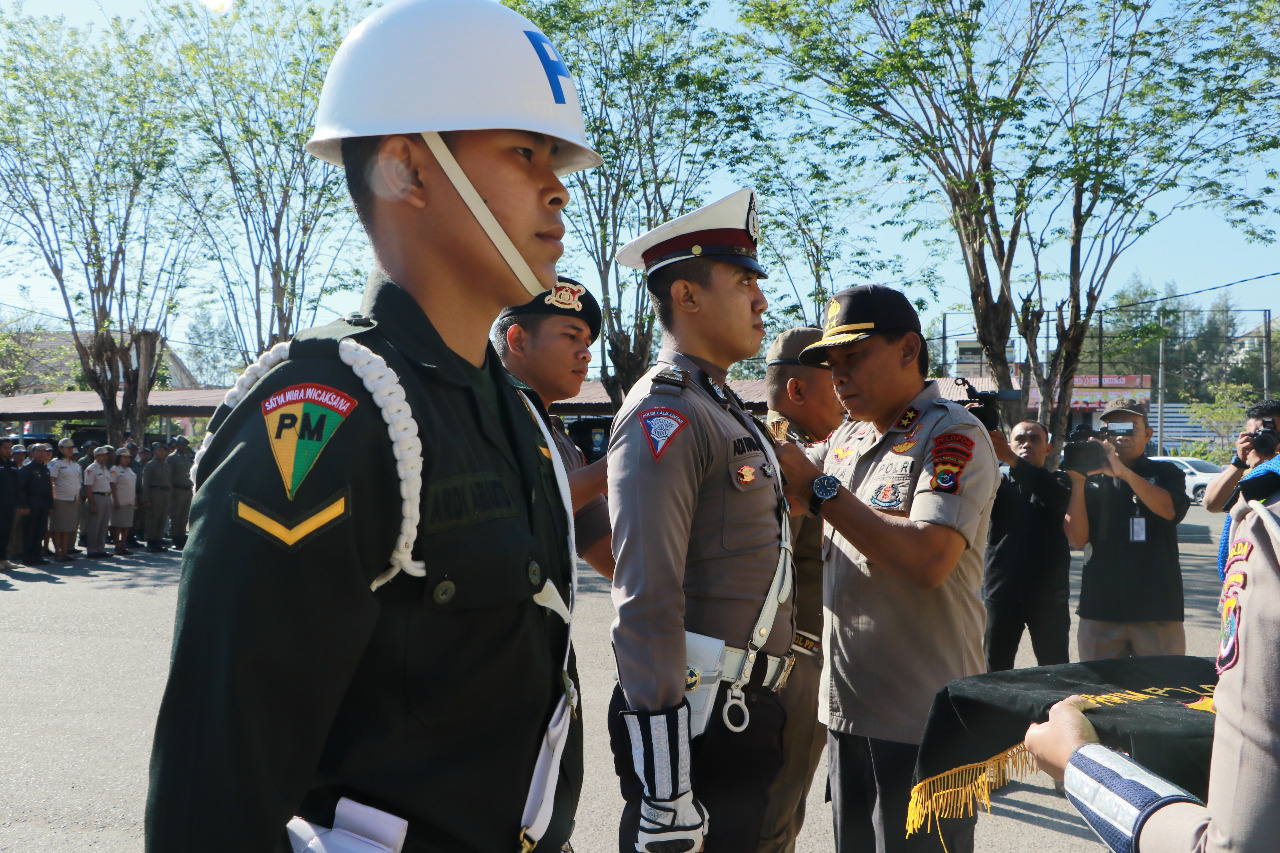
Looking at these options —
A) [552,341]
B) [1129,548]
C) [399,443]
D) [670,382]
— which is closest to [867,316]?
[670,382]

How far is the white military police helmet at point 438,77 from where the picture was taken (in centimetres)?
125

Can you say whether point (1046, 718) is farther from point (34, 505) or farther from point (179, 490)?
point (179, 490)

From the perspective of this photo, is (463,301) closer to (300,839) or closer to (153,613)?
(300,839)

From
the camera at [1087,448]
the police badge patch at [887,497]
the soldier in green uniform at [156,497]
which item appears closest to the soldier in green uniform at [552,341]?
the police badge patch at [887,497]

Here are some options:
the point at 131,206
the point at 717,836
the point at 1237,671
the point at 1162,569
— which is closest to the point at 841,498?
the point at 717,836

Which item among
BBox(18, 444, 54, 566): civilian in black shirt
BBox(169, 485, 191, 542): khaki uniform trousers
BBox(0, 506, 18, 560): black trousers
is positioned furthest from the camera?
BBox(169, 485, 191, 542): khaki uniform trousers

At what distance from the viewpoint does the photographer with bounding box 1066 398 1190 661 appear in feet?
17.1

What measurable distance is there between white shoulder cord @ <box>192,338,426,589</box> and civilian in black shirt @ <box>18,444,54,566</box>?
16.3m

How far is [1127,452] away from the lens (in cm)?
563

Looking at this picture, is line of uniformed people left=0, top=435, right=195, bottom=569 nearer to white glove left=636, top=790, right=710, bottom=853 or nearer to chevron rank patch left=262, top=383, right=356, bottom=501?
white glove left=636, top=790, right=710, bottom=853

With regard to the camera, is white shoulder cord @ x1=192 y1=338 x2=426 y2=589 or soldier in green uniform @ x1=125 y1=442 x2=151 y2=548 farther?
soldier in green uniform @ x1=125 y1=442 x2=151 y2=548

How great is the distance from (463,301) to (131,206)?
20922mm

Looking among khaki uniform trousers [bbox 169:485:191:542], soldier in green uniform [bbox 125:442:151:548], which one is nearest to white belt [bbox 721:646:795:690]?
khaki uniform trousers [bbox 169:485:191:542]

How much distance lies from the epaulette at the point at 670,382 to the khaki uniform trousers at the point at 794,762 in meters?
0.85
